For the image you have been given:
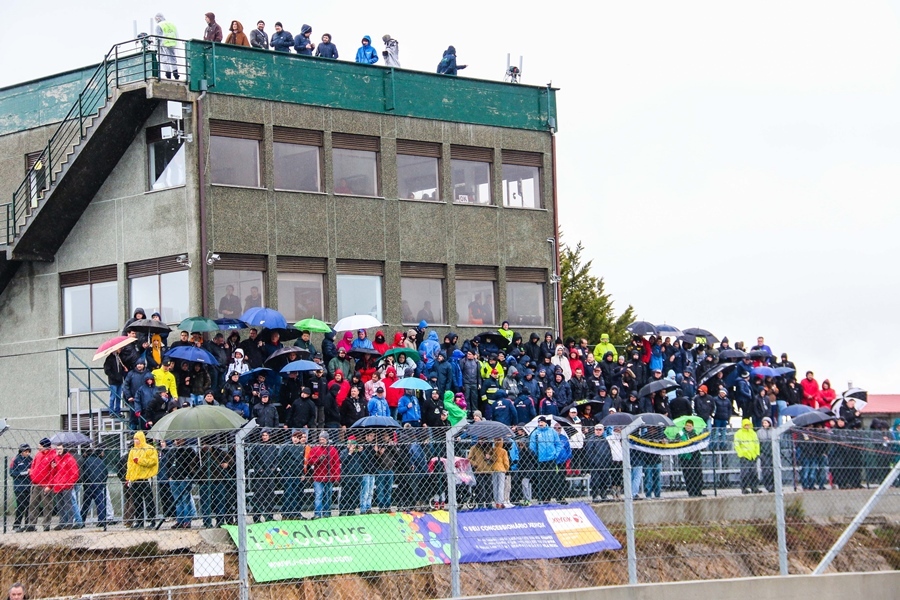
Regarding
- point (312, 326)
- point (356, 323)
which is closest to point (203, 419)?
point (312, 326)

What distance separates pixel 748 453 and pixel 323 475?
5.73m

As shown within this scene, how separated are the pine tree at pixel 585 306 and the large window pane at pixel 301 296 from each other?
26113 mm

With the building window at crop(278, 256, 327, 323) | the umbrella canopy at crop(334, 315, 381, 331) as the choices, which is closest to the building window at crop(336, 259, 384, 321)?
the building window at crop(278, 256, 327, 323)

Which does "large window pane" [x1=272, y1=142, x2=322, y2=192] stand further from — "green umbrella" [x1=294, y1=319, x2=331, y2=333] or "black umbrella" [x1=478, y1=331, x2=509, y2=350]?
"black umbrella" [x1=478, y1=331, x2=509, y2=350]

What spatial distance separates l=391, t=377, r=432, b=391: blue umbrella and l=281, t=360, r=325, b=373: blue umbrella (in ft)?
4.58

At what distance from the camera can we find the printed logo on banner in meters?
16.9

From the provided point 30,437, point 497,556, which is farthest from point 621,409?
point 30,437

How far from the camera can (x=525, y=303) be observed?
33.6m

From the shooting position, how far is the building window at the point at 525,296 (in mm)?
33312

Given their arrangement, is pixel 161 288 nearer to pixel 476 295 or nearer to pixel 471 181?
pixel 476 295

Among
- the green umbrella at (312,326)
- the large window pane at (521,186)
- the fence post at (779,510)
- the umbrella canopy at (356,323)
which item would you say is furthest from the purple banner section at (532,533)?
the large window pane at (521,186)

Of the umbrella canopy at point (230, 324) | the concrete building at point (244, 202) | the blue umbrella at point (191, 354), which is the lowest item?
the blue umbrella at point (191, 354)

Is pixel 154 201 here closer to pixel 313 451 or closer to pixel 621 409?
pixel 621 409

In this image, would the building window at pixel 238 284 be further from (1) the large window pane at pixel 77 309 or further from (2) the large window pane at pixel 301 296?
(1) the large window pane at pixel 77 309
